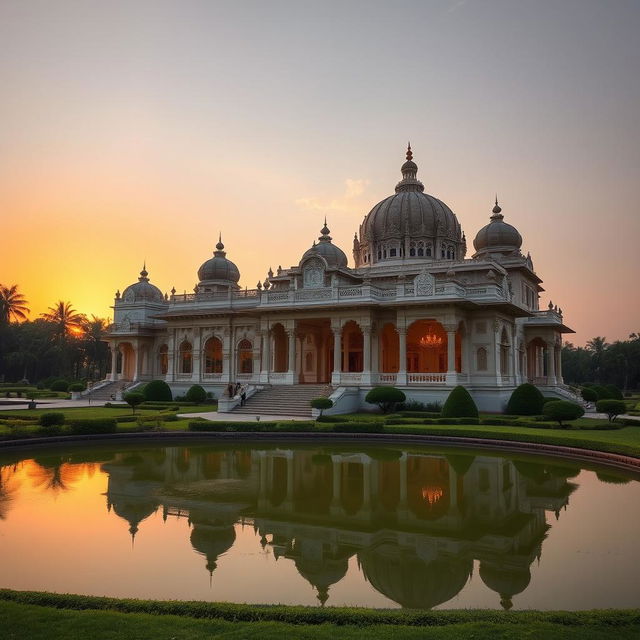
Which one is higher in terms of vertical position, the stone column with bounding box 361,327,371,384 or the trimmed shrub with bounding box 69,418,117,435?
the stone column with bounding box 361,327,371,384

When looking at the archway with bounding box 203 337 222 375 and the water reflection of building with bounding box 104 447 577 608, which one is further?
the archway with bounding box 203 337 222 375

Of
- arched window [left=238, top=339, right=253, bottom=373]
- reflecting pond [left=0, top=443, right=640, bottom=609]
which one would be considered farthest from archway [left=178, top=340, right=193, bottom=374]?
reflecting pond [left=0, top=443, right=640, bottom=609]

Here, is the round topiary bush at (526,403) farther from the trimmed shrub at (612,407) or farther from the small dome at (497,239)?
the small dome at (497,239)

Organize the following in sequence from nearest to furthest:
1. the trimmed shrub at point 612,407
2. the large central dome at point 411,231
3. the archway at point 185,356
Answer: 1. the trimmed shrub at point 612,407
2. the large central dome at point 411,231
3. the archway at point 185,356

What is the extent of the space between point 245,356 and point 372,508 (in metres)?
32.3

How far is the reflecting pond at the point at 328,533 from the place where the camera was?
7211mm

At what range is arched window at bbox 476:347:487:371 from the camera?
3238cm

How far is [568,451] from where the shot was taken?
58.2 feet

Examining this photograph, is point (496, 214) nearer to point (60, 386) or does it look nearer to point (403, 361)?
point (403, 361)

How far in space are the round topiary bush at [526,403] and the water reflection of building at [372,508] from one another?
38.5 feet

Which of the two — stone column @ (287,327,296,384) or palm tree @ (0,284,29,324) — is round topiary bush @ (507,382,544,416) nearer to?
stone column @ (287,327,296,384)

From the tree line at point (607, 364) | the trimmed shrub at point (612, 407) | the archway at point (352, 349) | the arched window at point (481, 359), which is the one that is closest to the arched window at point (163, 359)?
the archway at point (352, 349)

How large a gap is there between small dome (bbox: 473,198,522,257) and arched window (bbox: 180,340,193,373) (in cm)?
2218

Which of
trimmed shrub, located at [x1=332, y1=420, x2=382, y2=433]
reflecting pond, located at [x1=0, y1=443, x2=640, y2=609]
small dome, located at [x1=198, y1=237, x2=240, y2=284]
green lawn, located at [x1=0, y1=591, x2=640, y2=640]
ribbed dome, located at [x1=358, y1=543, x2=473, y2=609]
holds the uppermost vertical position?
small dome, located at [x1=198, y1=237, x2=240, y2=284]
